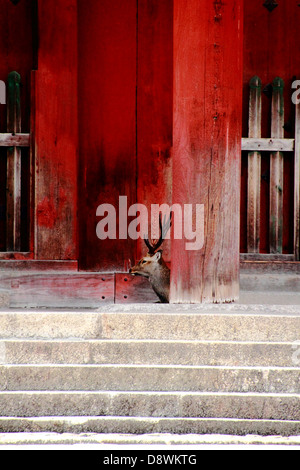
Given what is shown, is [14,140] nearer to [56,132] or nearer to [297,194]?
[56,132]

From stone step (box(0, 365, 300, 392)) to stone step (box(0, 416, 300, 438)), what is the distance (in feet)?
0.67

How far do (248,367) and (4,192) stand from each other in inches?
111

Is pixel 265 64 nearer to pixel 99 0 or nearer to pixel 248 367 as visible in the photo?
pixel 99 0

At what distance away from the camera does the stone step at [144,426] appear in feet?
9.02

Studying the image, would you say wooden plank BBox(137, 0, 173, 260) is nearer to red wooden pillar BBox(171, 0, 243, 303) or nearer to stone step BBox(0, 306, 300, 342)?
red wooden pillar BBox(171, 0, 243, 303)

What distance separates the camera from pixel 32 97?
478 cm

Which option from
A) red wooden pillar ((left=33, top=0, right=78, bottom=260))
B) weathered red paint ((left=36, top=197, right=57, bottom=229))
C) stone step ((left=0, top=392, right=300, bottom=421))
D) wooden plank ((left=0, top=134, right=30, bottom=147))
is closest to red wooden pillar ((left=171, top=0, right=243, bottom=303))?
stone step ((left=0, top=392, right=300, bottom=421))

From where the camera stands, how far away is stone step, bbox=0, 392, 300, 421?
111 inches

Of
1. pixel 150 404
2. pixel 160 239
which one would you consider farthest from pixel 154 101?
pixel 150 404

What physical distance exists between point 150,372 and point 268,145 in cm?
251

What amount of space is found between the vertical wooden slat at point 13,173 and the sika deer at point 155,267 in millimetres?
1059

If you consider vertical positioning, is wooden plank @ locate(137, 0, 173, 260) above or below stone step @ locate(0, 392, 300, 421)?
above
